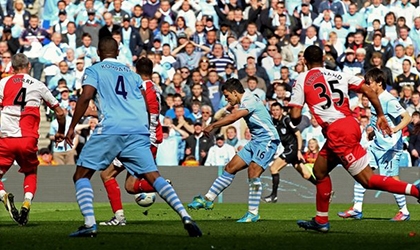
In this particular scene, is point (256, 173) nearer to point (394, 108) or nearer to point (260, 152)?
point (260, 152)

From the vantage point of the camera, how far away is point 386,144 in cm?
1762

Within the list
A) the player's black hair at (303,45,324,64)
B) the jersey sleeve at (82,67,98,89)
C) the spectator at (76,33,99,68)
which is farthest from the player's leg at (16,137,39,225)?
the spectator at (76,33,99,68)

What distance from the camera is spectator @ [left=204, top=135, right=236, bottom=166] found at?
2486 centimetres

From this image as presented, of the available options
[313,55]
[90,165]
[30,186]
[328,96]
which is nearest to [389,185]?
[328,96]

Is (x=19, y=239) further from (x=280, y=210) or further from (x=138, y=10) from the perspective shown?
(x=138, y=10)

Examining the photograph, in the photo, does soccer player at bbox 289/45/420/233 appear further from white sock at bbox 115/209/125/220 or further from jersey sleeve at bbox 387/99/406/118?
jersey sleeve at bbox 387/99/406/118

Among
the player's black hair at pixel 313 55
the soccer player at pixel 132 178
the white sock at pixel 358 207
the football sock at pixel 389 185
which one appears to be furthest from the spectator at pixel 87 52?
the football sock at pixel 389 185

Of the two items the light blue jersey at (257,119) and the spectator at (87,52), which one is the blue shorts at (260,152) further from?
the spectator at (87,52)

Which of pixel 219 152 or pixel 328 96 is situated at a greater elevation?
pixel 328 96

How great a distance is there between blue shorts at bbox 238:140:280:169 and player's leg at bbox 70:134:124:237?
4.07 m

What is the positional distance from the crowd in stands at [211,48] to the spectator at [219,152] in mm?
25

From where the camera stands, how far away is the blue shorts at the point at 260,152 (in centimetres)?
1564

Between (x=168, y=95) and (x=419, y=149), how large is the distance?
21.2 feet

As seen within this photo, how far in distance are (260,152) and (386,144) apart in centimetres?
301
